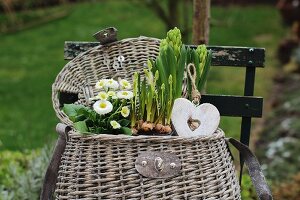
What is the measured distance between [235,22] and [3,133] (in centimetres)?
728

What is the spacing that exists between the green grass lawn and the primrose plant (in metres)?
3.25

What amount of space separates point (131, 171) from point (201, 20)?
172 centimetres

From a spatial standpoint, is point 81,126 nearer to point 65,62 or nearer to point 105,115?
point 105,115

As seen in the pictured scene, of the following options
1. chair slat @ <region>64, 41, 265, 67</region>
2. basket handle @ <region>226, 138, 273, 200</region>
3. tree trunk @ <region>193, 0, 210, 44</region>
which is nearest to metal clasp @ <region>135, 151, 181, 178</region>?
basket handle @ <region>226, 138, 273, 200</region>

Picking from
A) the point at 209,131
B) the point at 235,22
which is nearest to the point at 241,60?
the point at 209,131

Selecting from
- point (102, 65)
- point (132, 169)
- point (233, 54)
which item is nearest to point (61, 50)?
point (233, 54)

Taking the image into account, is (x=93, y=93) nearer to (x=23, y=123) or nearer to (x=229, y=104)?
(x=229, y=104)

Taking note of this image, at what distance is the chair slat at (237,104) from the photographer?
325 centimetres

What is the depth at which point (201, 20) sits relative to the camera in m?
3.80

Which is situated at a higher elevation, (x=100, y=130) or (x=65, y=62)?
(x=100, y=130)

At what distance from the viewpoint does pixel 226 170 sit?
8.01ft

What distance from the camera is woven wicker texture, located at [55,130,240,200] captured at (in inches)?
88.7

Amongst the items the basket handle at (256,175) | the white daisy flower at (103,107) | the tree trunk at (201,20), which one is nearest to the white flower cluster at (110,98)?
the white daisy flower at (103,107)

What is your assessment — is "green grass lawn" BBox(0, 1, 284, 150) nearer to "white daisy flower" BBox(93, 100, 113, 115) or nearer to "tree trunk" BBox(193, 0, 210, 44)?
"tree trunk" BBox(193, 0, 210, 44)
